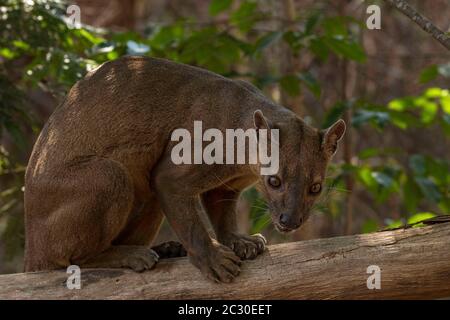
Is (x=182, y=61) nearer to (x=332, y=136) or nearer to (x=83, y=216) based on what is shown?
(x=332, y=136)

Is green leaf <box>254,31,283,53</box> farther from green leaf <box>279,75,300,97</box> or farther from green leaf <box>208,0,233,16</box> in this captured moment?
green leaf <box>208,0,233,16</box>

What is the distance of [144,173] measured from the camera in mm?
5918

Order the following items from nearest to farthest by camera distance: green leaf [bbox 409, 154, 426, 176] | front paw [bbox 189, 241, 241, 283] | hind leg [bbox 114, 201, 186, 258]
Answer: front paw [bbox 189, 241, 241, 283] → hind leg [bbox 114, 201, 186, 258] → green leaf [bbox 409, 154, 426, 176]

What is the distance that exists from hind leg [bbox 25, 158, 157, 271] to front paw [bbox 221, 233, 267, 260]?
0.64m

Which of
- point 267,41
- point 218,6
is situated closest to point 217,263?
point 267,41

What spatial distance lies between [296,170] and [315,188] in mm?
222

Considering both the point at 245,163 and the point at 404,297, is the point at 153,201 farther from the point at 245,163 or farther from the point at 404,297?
the point at 404,297

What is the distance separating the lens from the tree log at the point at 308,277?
5203 millimetres

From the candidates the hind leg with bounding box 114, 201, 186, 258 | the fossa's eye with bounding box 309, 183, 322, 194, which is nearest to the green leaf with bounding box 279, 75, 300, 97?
the hind leg with bounding box 114, 201, 186, 258

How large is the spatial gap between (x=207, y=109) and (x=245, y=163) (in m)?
0.52

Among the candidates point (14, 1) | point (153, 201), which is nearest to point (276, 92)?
point (14, 1)

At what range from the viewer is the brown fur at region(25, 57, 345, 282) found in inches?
217

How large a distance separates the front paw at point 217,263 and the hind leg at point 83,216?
38cm

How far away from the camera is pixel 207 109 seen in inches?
235
